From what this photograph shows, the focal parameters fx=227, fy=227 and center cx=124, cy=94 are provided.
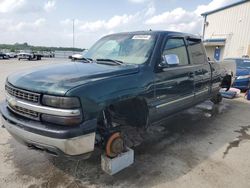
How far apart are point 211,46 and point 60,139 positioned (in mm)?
22661

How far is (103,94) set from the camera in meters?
2.60

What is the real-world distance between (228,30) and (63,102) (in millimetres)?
20997

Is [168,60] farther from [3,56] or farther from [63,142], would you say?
[3,56]

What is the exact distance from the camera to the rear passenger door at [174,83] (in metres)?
3.49

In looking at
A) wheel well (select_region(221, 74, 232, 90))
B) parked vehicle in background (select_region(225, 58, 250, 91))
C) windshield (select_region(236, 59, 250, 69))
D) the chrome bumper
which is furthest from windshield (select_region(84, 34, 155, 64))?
windshield (select_region(236, 59, 250, 69))

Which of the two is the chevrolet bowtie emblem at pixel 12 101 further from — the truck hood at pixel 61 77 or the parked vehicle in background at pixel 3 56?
the parked vehicle in background at pixel 3 56

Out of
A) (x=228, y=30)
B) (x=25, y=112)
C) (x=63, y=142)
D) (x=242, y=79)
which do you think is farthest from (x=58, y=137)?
(x=228, y=30)

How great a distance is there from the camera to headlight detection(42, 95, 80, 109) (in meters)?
2.36

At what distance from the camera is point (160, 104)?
3518 millimetres

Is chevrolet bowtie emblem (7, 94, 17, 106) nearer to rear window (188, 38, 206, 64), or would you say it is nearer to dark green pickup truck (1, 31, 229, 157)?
dark green pickup truck (1, 31, 229, 157)

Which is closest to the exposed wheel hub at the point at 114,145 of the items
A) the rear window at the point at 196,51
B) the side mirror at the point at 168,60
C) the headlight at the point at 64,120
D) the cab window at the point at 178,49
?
the headlight at the point at 64,120

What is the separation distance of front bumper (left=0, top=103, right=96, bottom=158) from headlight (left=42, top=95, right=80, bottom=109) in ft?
0.76

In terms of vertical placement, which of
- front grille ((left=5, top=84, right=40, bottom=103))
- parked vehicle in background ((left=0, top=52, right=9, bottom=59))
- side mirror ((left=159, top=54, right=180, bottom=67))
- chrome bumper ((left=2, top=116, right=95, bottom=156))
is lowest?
parked vehicle in background ((left=0, top=52, right=9, bottom=59))

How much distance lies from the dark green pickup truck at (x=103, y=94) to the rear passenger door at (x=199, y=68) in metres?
0.09
